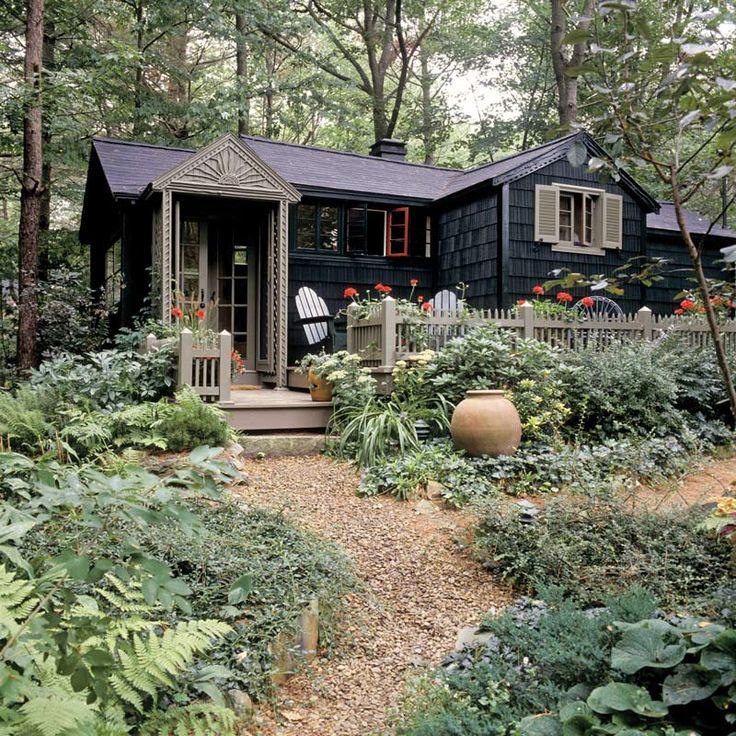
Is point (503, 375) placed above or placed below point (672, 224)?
below

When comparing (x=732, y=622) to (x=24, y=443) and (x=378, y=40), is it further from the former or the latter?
(x=378, y=40)

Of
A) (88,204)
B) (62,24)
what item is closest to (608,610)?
(88,204)

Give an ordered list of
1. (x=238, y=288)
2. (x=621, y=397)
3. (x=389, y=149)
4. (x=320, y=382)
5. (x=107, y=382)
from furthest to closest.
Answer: (x=389, y=149), (x=238, y=288), (x=320, y=382), (x=621, y=397), (x=107, y=382)

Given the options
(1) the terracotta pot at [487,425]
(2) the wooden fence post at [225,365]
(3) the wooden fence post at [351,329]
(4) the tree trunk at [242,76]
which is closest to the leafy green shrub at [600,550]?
(1) the terracotta pot at [487,425]

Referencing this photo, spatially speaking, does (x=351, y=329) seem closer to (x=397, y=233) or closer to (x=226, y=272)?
(x=226, y=272)

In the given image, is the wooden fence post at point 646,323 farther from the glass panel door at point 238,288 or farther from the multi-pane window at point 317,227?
the glass panel door at point 238,288

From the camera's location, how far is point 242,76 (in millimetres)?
16094

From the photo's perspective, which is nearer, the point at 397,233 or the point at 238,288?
the point at 238,288

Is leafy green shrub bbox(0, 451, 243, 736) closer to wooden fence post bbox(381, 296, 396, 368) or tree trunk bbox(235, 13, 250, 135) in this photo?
wooden fence post bbox(381, 296, 396, 368)

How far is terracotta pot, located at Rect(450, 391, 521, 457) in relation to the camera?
6.05m

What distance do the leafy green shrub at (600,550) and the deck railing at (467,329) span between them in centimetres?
322

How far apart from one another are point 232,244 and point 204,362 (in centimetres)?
374

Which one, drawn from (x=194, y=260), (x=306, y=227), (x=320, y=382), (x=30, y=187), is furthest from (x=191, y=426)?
(x=306, y=227)

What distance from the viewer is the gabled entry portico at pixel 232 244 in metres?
9.02
